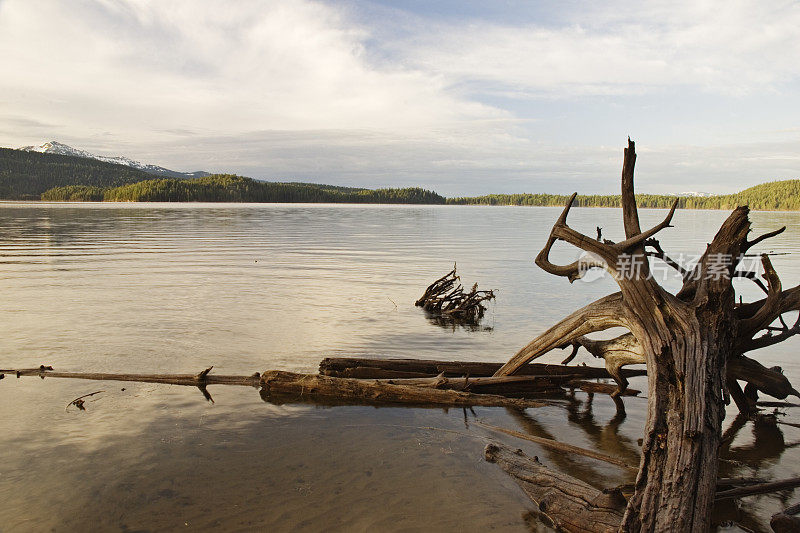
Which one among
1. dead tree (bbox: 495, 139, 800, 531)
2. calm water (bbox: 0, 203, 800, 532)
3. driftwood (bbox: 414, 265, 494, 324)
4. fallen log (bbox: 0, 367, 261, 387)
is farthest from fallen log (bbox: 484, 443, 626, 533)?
driftwood (bbox: 414, 265, 494, 324)

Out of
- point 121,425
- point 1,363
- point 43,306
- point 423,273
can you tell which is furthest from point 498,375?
point 423,273

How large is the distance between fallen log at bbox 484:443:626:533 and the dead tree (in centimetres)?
33

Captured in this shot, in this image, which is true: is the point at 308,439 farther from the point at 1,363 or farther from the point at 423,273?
the point at 423,273

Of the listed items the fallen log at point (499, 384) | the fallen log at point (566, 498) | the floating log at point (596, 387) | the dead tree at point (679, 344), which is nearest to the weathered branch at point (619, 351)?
the dead tree at point (679, 344)

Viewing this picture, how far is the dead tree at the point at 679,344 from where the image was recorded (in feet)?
15.8

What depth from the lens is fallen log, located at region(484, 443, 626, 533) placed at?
510 cm

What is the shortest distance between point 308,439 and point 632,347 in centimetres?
457

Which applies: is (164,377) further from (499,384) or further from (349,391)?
(499,384)

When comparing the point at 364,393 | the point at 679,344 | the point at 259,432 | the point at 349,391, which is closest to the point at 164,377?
the point at 259,432

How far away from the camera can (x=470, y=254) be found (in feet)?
120

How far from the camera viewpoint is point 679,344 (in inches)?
220

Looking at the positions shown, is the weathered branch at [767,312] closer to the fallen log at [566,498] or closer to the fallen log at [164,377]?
the fallen log at [566,498]

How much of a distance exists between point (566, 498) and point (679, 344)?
1.95 meters

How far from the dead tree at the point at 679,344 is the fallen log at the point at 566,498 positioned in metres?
0.33
